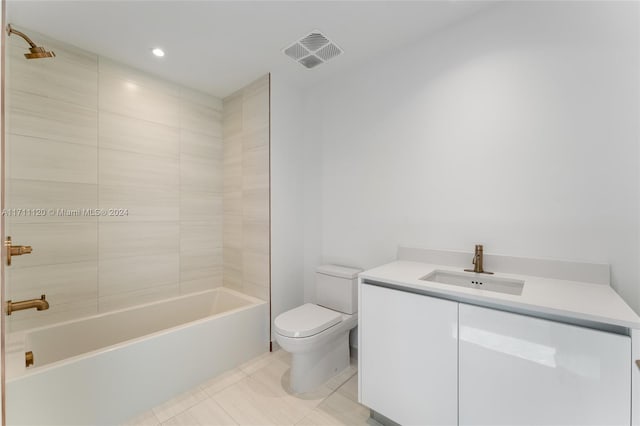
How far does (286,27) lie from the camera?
1771mm

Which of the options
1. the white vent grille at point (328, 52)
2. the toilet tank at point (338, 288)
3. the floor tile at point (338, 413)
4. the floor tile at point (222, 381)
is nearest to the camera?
the floor tile at point (338, 413)

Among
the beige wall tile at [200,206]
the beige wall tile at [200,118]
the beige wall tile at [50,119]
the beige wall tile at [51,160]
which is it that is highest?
the beige wall tile at [200,118]

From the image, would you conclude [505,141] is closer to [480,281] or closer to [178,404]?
[480,281]

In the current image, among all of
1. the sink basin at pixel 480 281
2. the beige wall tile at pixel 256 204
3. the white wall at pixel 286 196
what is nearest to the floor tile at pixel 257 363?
the white wall at pixel 286 196

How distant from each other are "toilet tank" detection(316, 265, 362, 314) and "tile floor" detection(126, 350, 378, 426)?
1.61 ft

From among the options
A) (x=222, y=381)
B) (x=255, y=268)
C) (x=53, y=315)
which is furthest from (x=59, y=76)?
(x=222, y=381)

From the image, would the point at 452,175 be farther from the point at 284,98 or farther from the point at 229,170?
the point at 229,170

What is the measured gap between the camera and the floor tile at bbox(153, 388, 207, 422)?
1627 mm

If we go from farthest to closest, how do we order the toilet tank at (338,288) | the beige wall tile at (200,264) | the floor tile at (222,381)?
the beige wall tile at (200,264), the toilet tank at (338,288), the floor tile at (222,381)

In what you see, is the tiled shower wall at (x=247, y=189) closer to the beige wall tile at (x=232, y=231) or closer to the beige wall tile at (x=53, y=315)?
the beige wall tile at (x=232, y=231)

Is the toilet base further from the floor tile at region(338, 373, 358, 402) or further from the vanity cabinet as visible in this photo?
the vanity cabinet

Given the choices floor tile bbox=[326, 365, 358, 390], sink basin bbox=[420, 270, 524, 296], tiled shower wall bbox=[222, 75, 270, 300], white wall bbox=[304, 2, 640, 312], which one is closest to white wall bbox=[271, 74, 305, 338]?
tiled shower wall bbox=[222, 75, 270, 300]

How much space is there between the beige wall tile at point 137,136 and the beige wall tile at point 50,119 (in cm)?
7

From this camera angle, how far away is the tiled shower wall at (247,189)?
241cm
